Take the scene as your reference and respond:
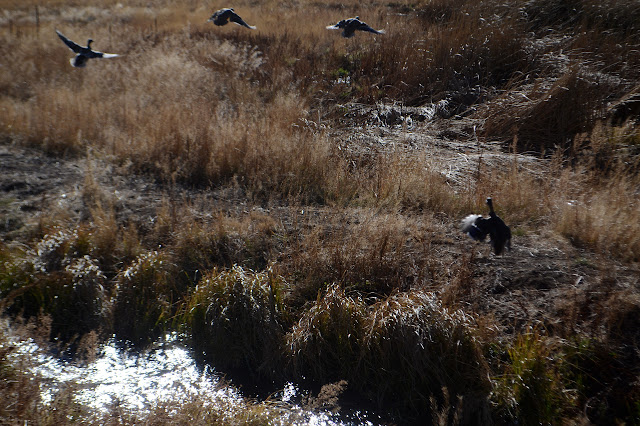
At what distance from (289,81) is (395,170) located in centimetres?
448

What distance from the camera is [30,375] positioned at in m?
3.43

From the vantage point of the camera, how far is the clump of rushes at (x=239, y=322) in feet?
14.3

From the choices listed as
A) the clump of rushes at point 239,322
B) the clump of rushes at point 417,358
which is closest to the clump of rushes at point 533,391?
the clump of rushes at point 417,358

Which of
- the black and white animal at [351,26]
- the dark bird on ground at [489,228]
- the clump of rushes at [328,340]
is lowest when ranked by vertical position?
the clump of rushes at [328,340]

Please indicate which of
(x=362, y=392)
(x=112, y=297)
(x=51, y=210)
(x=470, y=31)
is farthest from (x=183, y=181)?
(x=470, y=31)

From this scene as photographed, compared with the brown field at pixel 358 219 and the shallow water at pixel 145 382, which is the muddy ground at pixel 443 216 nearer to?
the brown field at pixel 358 219

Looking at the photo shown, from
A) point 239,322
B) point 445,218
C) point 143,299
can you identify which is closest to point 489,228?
point 445,218

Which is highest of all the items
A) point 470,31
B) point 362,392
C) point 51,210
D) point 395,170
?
point 470,31

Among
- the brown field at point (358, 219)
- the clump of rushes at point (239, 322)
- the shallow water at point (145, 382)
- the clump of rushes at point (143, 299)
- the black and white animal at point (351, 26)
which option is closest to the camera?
the shallow water at point (145, 382)

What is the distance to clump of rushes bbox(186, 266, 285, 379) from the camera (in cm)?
436

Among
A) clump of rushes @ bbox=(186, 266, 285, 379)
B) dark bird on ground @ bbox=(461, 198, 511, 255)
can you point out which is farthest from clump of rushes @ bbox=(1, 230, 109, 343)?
dark bird on ground @ bbox=(461, 198, 511, 255)

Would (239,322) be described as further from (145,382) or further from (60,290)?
(60,290)

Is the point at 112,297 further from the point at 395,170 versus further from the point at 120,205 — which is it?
the point at 395,170

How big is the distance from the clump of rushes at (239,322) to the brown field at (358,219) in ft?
0.06
